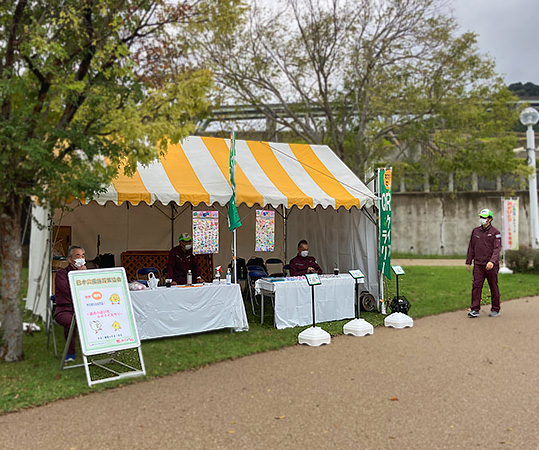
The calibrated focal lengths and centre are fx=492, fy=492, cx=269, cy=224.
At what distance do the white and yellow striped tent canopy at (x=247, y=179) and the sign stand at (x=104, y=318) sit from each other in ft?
4.20

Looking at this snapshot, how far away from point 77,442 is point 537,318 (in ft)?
23.7

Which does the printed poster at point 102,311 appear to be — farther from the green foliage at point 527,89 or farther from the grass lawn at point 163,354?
the green foliage at point 527,89

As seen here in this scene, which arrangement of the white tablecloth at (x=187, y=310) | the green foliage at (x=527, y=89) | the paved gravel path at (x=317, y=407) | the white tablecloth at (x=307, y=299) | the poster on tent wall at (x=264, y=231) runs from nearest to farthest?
the paved gravel path at (x=317, y=407) < the white tablecloth at (x=187, y=310) < the white tablecloth at (x=307, y=299) < the poster on tent wall at (x=264, y=231) < the green foliage at (x=527, y=89)

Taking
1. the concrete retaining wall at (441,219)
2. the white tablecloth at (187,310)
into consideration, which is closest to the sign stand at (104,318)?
the white tablecloth at (187,310)

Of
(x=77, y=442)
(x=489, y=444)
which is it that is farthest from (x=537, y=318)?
(x=77, y=442)

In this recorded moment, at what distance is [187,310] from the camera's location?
640cm

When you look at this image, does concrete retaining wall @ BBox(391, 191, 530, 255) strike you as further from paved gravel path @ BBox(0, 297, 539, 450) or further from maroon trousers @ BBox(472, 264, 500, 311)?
paved gravel path @ BBox(0, 297, 539, 450)

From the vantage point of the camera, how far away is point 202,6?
5.71 metres

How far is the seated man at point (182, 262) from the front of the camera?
7578 millimetres

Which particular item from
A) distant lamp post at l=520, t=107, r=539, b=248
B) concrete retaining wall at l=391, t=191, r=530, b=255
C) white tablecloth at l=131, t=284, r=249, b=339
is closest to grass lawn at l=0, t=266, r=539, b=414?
white tablecloth at l=131, t=284, r=249, b=339

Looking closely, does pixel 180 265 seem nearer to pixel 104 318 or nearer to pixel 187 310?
pixel 187 310

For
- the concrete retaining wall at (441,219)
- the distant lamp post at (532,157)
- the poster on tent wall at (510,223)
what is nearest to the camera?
the poster on tent wall at (510,223)

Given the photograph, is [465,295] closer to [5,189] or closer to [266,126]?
[266,126]

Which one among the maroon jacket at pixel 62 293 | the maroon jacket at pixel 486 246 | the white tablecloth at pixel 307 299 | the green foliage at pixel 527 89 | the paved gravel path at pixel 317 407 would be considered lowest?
the paved gravel path at pixel 317 407
